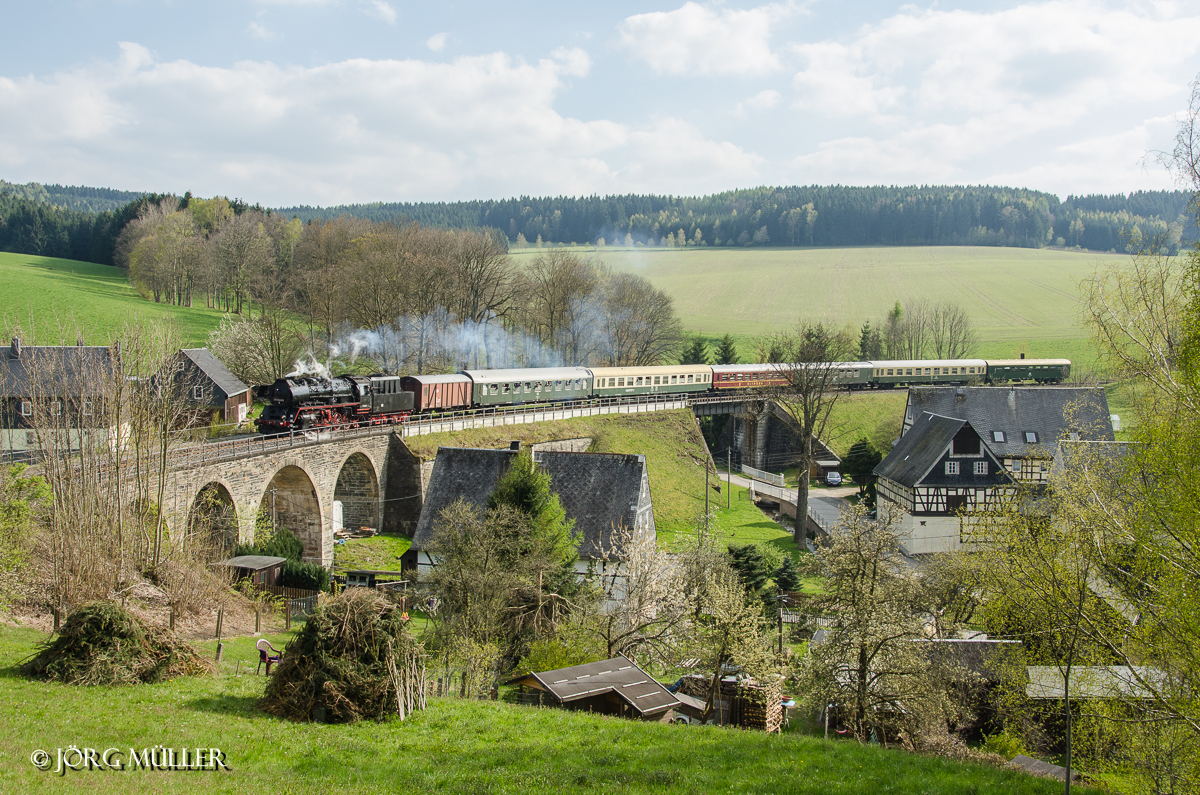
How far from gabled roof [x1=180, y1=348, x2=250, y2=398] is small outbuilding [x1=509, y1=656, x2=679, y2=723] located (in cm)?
2892

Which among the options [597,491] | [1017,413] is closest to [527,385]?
[597,491]

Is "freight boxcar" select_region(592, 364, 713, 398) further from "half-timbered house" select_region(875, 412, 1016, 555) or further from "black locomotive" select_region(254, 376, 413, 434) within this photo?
"half-timbered house" select_region(875, 412, 1016, 555)

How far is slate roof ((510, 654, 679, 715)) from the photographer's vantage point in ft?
50.9

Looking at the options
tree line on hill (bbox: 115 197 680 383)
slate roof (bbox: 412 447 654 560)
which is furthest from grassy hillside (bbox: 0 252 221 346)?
slate roof (bbox: 412 447 654 560)

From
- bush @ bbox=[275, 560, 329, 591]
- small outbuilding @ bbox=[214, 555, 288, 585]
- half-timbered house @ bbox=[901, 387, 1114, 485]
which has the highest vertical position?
half-timbered house @ bbox=[901, 387, 1114, 485]

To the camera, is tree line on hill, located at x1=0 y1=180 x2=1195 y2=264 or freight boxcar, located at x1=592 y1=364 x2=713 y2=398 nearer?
freight boxcar, located at x1=592 y1=364 x2=713 y2=398

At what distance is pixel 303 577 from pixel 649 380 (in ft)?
105

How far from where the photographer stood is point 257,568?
84.7ft

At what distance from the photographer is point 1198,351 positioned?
11.1m

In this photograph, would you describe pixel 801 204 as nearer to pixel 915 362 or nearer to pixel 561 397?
pixel 915 362

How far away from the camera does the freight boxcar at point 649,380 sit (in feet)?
171

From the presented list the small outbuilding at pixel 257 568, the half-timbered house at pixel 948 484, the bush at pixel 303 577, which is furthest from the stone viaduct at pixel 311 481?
the half-timbered house at pixel 948 484

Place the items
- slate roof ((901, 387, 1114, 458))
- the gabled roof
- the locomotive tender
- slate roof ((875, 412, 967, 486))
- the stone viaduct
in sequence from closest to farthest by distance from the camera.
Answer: the stone viaduct, the locomotive tender, slate roof ((875, 412, 967, 486)), the gabled roof, slate roof ((901, 387, 1114, 458))

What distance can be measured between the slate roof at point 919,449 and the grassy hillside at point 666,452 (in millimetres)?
6822
